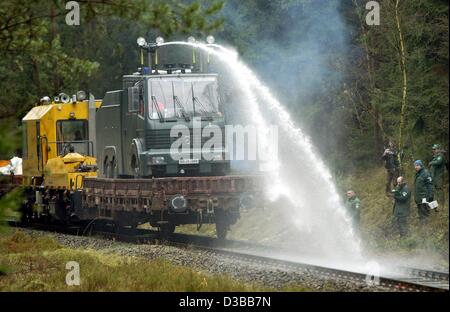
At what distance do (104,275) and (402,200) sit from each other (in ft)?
21.2

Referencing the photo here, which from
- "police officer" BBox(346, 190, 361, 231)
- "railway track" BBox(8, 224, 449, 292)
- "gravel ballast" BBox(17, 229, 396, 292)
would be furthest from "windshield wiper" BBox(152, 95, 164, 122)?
"police officer" BBox(346, 190, 361, 231)

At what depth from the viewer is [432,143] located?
21.2 m

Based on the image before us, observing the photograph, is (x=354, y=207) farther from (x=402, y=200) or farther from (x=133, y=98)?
(x=133, y=98)

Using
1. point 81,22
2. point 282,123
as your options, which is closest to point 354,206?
point 282,123

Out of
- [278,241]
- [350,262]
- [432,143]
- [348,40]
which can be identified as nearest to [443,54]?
[432,143]

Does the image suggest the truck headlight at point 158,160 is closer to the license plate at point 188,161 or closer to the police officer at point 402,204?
the license plate at point 188,161

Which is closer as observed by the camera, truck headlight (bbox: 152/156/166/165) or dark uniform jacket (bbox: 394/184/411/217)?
dark uniform jacket (bbox: 394/184/411/217)

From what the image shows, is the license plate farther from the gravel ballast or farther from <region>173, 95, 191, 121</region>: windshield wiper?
the gravel ballast

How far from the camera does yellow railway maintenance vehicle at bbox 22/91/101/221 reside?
25.8 meters

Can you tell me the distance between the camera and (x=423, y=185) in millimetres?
18000

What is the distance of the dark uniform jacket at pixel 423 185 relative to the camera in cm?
1794

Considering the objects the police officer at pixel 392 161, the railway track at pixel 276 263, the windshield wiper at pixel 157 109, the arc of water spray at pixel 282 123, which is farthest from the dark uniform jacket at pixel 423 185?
the windshield wiper at pixel 157 109

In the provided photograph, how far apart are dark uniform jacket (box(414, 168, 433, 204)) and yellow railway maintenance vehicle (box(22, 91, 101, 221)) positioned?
9.93 metres
